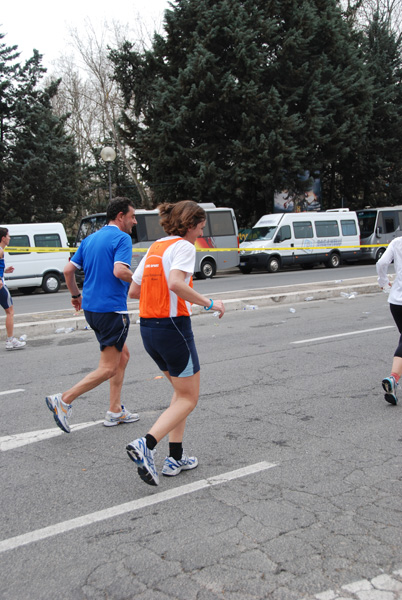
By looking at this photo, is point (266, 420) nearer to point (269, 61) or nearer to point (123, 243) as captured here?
point (123, 243)

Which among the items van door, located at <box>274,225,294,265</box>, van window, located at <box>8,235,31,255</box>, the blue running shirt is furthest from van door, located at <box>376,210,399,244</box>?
the blue running shirt

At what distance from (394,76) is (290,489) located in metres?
35.1

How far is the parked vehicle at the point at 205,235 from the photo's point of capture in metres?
22.9

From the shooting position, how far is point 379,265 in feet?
19.3

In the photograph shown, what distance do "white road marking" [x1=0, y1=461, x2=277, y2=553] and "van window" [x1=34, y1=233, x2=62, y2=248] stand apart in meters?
18.8

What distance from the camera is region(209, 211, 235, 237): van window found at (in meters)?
25.0

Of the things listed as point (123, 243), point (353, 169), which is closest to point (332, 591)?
point (123, 243)

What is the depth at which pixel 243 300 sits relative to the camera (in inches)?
531

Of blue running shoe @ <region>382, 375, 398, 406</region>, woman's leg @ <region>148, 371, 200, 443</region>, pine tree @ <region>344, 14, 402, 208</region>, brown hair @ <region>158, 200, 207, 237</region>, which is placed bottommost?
blue running shoe @ <region>382, 375, 398, 406</region>

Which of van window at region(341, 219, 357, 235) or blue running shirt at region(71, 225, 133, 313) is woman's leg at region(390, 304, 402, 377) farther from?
van window at region(341, 219, 357, 235)

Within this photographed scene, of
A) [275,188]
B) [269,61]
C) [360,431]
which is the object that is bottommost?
[360,431]

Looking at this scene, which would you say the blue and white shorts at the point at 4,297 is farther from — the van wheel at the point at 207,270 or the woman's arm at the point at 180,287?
the van wheel at the point at 207,270

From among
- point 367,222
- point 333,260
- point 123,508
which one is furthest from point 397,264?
point 367,222

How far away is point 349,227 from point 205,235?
7.88 m
